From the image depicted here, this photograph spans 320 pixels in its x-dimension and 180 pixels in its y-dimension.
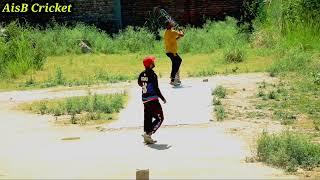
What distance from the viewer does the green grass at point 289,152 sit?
7438 mm

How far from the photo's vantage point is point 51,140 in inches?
391

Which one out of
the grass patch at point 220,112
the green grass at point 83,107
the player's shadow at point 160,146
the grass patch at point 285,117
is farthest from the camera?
the green grass at point 83,107

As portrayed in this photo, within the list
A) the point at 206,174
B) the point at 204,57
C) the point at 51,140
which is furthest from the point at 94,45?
the point at 206,174

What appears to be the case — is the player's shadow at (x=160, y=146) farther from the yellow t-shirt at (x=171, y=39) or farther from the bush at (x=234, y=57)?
the bush at (x=234, y=57)

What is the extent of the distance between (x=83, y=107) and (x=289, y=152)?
601 centimetres

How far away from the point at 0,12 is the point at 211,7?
10.1 meters

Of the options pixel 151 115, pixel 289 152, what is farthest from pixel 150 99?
pixel 289 152

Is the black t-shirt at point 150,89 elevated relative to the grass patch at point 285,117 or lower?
elevated

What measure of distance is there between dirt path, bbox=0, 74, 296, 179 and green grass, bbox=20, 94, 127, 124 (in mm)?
359

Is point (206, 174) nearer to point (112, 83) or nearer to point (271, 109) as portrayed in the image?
point (271, 109)

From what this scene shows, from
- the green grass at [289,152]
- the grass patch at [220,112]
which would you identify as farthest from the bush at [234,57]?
the green grass at [289,152]

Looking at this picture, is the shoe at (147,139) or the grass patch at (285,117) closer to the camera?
the shoe at (147,139)

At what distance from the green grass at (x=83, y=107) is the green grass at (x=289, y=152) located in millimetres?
4361

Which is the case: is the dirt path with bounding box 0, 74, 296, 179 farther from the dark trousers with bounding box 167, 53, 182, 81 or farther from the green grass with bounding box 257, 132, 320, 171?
the dark trousers with bounding box 167, 53, 182, 81
